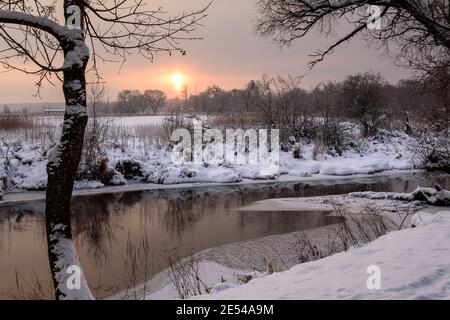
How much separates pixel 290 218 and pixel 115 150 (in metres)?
13.1

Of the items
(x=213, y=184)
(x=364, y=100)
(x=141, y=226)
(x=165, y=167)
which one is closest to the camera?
(x=141, y=226)

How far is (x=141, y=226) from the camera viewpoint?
1361 centimetres

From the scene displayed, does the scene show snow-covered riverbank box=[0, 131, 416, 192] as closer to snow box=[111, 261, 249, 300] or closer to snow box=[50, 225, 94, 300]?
snow box=[111, 261, 249, 300]

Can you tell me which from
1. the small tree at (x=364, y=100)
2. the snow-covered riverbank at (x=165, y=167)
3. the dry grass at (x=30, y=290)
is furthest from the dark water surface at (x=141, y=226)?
the small tree at (x=364, y=100)

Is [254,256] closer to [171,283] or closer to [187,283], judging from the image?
[171,283]

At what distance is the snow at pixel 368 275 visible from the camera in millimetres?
4648

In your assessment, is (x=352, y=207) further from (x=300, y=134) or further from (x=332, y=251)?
(x=300, y=134)

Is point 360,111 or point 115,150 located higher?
point 360,111

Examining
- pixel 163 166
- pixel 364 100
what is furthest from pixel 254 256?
pixel 364 100

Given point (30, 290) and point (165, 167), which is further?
point (165, 167)

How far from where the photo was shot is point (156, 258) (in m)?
10.3

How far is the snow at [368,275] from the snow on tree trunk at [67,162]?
60.9 inches

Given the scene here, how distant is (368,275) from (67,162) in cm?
343

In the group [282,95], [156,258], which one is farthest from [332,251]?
[282,95]
